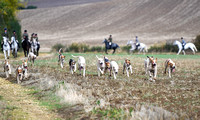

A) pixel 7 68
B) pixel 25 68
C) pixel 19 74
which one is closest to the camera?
pixel 19 74

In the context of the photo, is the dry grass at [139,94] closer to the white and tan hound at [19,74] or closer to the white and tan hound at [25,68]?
the white and tan hound at [19,74]

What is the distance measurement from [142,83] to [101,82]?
5.41ft

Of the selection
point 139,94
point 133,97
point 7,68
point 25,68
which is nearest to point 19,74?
point 25,68

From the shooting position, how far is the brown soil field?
241ft

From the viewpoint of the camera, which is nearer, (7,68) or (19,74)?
(19,74)

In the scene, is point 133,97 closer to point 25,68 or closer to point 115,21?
point 25,68

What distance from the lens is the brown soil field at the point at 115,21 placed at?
241ft

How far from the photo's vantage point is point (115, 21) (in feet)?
301

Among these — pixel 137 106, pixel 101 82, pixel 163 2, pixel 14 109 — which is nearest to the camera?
pixel 137 106

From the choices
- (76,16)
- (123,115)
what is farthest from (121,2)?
(123,115)

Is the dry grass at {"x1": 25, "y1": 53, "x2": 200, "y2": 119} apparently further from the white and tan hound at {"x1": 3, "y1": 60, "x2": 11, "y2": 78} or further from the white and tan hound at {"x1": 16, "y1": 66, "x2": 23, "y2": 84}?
the white and tan hound at {"x1": 3, "y1": 60, "x2": 11, "y2": 78}

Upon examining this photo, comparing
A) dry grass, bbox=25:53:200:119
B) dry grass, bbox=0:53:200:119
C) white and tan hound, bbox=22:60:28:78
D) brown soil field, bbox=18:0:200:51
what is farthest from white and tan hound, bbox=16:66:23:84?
brown soil field, bbox=18:0:200:51

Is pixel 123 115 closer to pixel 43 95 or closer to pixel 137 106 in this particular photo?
pixel 137 106

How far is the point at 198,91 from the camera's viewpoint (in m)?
11.9
